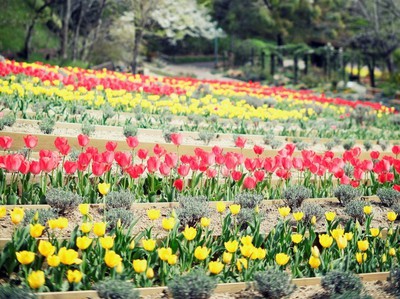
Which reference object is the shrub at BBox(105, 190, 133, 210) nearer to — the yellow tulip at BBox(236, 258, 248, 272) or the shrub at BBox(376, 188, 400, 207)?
the yellow tulip at BBox(236, 258, 248, 272)

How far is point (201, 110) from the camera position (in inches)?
399

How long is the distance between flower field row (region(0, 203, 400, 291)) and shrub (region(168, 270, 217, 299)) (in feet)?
0.26

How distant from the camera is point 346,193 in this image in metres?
5.32

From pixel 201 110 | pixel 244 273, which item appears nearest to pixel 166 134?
pixel 201 110

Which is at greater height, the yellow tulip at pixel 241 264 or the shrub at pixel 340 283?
the yellow tulip at pixel 241 264

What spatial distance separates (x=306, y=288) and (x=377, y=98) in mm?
21220

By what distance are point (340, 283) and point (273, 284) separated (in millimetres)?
456

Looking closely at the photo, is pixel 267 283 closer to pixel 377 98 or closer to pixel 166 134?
pixel 166 134

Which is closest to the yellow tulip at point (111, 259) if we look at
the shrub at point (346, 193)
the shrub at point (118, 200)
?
the shrub at point (118, 200)

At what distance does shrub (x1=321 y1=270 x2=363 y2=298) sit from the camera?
344 centimetres

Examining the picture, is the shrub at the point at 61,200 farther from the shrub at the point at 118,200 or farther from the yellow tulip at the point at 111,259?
the yellow tulip at the point at 111,259

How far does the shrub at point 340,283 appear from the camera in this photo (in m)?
3.44

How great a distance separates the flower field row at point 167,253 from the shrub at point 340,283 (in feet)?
0.40

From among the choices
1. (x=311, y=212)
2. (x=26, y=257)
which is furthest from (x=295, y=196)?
(x=26, y=257)
